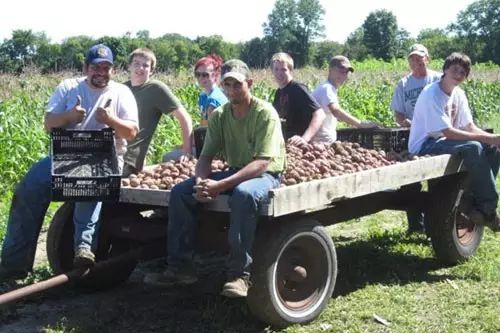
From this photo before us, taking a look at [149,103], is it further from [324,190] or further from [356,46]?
[356,46]

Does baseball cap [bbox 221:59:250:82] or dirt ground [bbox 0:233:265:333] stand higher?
baseball cap [bbox 221:59:250:82]

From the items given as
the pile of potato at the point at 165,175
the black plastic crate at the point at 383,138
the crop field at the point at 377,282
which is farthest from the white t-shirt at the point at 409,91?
the pile of potato at the point at 165,175

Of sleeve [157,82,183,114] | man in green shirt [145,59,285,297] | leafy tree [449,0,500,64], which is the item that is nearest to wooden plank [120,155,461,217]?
man in green shirt [145,59,285,297]

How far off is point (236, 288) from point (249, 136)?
44.9 inches

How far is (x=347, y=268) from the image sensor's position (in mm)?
6809

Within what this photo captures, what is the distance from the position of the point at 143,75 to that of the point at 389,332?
3229 mm

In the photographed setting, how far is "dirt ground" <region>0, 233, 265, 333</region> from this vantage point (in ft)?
Result: 17.3

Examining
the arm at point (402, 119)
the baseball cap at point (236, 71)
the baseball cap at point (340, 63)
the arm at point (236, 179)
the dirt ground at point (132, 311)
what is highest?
the baseball cap at point (340, 63)

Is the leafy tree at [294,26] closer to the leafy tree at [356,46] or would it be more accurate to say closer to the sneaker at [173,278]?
the leafy tree at [356,46]

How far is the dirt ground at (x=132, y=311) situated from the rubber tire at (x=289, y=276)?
24 cm

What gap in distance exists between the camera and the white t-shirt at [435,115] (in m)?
6.86

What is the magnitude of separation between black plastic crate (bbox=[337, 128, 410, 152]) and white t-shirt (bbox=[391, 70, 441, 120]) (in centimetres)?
94

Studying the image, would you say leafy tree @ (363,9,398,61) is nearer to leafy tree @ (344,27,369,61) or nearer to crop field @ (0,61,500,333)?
leafy tree @ (344,27,369,61)

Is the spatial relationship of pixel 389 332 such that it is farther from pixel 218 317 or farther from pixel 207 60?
pixel 207 60
